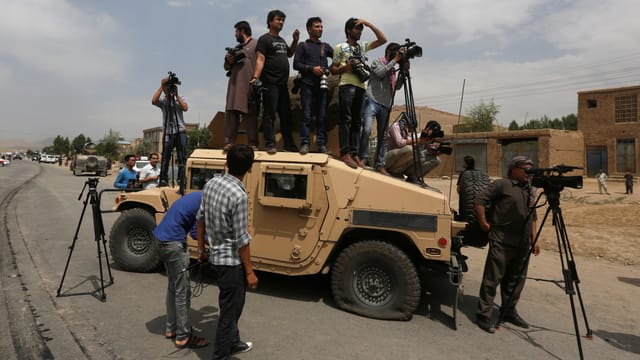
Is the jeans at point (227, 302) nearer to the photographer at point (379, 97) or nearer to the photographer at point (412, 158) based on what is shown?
the photographer at point (412, 158)

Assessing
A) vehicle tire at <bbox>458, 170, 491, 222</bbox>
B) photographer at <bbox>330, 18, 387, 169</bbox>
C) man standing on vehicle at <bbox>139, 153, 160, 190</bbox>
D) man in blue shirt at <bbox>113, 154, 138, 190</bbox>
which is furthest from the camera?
man in blue shirt at <bbox>113, 154, 138, 190</bbox>

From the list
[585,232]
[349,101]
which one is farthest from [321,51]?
[585,232]

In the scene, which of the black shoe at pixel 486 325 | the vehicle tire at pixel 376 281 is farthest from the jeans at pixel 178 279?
the black shoe at pixel 486 325

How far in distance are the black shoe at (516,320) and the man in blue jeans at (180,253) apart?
3.35 metres

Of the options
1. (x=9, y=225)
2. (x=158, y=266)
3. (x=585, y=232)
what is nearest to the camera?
(x=158, y=266)

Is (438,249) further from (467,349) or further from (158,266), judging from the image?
(158,266)

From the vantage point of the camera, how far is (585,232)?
1062 cm

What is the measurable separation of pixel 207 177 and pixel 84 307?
2.06 m

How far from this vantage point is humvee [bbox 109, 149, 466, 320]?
4555mm

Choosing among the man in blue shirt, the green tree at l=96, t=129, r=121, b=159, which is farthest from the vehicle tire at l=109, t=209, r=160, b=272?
the green tree at l=96, t=129, r=121, b=159

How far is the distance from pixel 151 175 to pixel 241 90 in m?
2.85

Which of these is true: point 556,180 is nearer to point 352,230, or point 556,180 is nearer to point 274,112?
point 352,230

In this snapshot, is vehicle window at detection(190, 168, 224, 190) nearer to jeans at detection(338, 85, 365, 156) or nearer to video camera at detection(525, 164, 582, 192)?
jeans at detection(338, 85, 365, 156)

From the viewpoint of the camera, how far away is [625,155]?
26.6 metres
